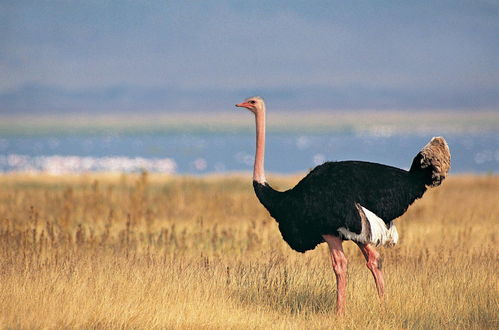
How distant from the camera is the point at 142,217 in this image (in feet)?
60.6

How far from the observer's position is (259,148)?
930 centimetres

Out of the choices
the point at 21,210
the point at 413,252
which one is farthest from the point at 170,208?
the point at 413,252

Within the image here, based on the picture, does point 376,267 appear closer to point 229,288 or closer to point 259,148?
point 229,288

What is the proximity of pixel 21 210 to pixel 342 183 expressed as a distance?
38.8 feet

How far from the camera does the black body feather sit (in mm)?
8500

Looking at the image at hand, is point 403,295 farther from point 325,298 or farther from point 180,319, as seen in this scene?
point 180,319

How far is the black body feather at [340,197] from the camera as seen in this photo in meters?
8.50

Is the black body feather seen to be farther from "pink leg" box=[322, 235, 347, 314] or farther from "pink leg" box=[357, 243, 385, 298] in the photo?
"pink leg" box=[357, 243, 385, 298]

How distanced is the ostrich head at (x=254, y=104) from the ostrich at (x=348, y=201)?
31.5 inches

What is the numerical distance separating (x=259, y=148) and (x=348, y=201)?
51.5 inches

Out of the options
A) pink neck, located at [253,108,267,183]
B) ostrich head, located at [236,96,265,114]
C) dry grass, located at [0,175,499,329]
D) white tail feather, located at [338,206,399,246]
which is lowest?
dry grass, located at [0,175,499,329]

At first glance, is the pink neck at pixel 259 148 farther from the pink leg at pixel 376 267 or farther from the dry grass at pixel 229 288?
the pink leg at pixel 376 267

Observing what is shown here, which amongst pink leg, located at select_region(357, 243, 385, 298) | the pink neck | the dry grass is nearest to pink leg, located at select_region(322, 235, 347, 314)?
the dry grass

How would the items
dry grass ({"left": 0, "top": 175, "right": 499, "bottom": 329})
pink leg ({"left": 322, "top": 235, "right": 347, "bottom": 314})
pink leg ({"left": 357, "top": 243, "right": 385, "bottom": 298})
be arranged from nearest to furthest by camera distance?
dry grass ({"left": 0, "top": 175, "right": 499, "bottom": 329}) → pink leg ({"left": 322, "top": 235, "right": 347, "bottom": 314}) → pink leg ({"left": 357, "top": 243, "right": 385, "bottom": 298})
